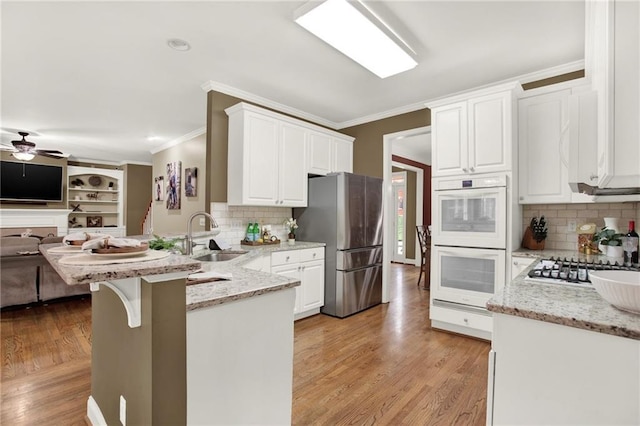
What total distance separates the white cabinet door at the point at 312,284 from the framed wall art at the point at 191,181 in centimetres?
308

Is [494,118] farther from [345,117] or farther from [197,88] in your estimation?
[197,88]

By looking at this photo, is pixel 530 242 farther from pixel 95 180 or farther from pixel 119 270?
pixel 95 180

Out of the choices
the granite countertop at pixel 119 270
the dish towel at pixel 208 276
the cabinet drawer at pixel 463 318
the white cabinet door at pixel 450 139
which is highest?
the white cabinet door at pixel 450 139

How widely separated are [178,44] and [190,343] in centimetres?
265

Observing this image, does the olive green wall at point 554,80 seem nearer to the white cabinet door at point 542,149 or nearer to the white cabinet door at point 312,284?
the white cabinet door at point 542,149

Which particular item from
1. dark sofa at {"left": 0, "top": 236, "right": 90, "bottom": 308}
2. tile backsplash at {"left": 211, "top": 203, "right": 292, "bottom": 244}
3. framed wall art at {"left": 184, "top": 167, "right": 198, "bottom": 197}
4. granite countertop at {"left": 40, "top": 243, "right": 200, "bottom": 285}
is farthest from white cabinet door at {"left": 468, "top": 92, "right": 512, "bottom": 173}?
dark sofa at {"left": 0, "top": 236, "right": 90, "bottom": 308}

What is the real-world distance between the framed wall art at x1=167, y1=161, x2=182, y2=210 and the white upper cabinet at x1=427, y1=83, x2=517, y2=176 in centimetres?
489

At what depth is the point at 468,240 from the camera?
314 cm

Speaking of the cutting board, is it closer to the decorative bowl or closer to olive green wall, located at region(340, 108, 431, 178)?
the decorative bowl

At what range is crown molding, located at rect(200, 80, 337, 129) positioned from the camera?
3588 mm

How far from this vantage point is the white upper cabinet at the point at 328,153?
162 inches

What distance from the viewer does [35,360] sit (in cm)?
274

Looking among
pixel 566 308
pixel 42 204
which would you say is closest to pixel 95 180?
pixel 42 204

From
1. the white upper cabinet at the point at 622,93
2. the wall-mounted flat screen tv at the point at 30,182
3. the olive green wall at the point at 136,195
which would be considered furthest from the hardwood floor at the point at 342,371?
the olive green wall at the point at 136,195
